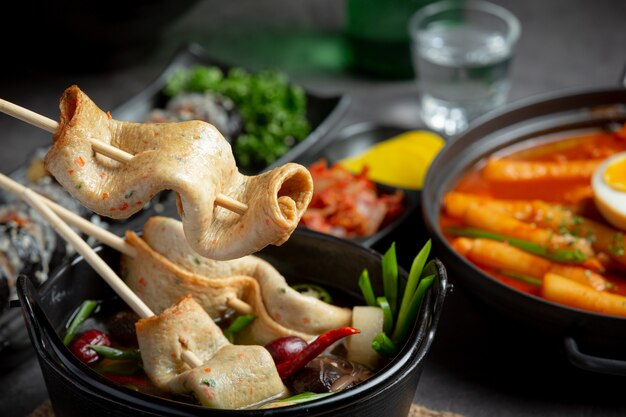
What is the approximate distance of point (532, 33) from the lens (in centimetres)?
485

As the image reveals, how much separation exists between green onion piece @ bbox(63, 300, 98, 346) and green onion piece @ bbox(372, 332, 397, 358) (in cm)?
80

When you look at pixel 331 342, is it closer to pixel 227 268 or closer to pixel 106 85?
pixel 227 268

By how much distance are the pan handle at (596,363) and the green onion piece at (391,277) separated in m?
0.51

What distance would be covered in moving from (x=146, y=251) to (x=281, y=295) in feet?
1.26

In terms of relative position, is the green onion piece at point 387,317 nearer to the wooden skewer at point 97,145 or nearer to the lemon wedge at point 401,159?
the wooden skewer at point 97,145

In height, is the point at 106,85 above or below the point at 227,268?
below

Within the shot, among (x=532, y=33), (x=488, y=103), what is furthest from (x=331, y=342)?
(x=532, y=33)

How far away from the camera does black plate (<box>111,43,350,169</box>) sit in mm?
3828

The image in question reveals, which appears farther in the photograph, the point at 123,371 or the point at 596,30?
the point at 596,30

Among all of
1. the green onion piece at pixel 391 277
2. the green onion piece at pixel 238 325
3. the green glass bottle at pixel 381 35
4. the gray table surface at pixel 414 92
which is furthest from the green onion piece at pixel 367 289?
the green glass bottle at pixel 381 35

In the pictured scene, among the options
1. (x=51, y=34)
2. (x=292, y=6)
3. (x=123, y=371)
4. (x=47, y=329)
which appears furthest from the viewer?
(x=292, y=6)

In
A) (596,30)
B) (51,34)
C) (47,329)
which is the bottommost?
(596,30)

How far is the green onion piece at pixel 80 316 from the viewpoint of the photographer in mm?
2400

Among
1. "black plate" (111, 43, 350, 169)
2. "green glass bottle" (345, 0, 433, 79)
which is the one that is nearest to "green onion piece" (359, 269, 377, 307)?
"black plate" (111, 43, 350, 169)
